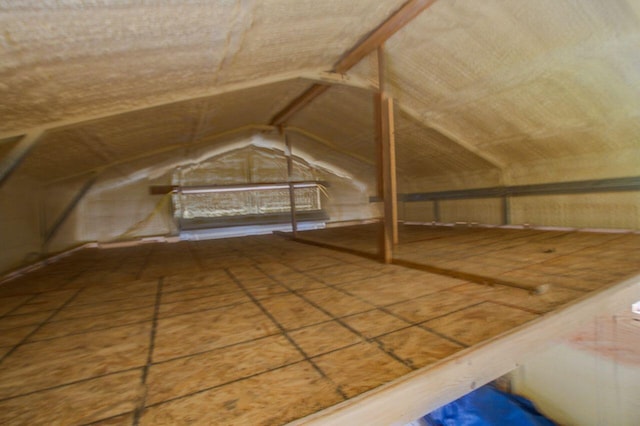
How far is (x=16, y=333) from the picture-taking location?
6.52ft

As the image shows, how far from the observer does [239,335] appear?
175cm

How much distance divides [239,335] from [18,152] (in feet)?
10.1

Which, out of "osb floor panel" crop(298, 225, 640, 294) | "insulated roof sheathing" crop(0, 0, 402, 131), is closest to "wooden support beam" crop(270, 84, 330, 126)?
"insulated roof sheathing" crop(0, 0, 402, 131)

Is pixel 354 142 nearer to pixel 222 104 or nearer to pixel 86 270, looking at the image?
pixel 222 104

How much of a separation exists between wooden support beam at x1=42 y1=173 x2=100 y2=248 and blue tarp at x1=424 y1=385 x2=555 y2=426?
6818 mm

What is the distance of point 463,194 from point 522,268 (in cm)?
430

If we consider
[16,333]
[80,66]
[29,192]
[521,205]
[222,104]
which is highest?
[222,104]

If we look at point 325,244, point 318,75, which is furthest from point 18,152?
point 325,244

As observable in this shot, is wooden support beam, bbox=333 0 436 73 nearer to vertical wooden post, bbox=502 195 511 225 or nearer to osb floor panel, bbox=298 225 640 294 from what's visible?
osb floor panel, bbox=298 225 640 294

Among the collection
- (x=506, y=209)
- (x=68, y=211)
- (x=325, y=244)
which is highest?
(x=68, y=211)

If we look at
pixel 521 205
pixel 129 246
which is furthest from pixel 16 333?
pixel 521 205

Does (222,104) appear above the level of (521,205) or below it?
above

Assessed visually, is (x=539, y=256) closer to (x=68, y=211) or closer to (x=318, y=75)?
(x=318, y=75)

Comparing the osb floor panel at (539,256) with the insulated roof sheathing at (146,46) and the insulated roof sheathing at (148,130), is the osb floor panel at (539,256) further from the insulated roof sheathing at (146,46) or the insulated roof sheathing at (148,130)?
the insulated roof sheathing at (148,130)
